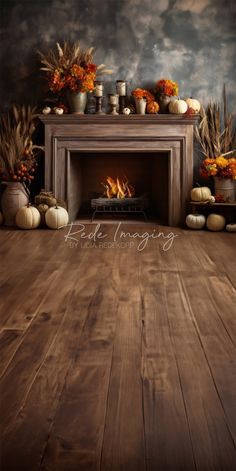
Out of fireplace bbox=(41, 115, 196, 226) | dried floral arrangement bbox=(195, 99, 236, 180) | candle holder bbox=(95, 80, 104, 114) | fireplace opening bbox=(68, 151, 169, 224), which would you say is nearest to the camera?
dried floral arrangement bbox=(195, 99, 236, 180)

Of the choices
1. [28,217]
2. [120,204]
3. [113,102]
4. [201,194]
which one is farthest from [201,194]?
[28,217]

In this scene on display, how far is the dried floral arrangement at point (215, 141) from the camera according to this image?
605 cm

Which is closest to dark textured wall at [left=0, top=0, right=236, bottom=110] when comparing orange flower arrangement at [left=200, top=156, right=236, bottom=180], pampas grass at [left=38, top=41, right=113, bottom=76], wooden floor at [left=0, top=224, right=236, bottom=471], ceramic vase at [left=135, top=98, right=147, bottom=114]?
pampas grass at [left=38, top=41, right=113, bottom=76]

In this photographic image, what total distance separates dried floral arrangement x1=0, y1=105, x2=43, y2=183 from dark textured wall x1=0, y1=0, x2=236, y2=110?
2.49ft

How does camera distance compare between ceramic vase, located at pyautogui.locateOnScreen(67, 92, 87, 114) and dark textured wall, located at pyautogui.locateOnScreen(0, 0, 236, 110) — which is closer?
ceramic vase, located at pyautogui.locateOnScreen(67, 92, 87, 114)

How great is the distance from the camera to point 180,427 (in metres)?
1.83

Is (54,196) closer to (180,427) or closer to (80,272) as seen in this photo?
(80,272)

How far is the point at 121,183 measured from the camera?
273 inches

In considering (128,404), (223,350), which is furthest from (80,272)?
(128,404)

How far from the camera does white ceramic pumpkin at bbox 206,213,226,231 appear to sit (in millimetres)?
5992

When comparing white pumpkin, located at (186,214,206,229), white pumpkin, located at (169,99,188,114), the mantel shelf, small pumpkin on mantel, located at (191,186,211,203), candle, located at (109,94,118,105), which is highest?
candle, located at (109,94,118,105)

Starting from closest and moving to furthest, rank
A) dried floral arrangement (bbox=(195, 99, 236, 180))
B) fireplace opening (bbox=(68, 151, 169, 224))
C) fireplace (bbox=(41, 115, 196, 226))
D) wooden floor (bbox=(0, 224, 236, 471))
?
wooden floor (bbox=(0, 224, 236, 471)) < dried floral arrangement (bbox=(195, 99, 236, 180)) < fireplace (bbox=(41, 115, 196, 226)) < fireplace opening (bbox=(68, 151, 169, 224))

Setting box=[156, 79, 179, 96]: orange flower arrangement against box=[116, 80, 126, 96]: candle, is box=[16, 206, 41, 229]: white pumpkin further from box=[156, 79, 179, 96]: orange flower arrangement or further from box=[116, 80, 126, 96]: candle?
box=[156, 79, 179, 96]: orange flower arrangement

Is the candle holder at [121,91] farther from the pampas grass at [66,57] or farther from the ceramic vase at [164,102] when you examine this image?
the ceramic vase at [164,102]
